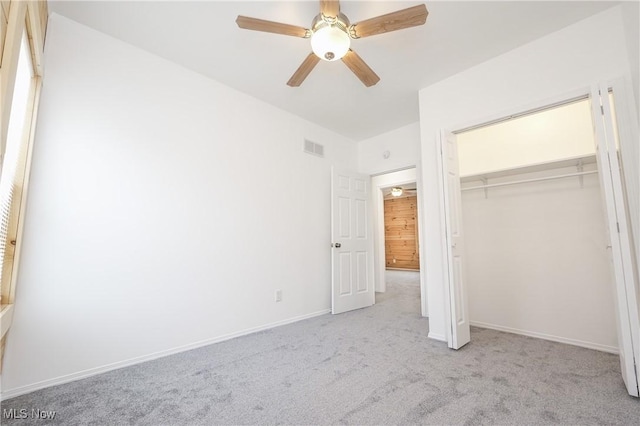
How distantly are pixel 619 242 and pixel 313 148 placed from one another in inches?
126

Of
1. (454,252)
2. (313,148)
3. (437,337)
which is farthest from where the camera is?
(313,148)

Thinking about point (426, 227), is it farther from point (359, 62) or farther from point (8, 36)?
point (8, 36)

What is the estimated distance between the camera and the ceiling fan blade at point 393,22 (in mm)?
1693

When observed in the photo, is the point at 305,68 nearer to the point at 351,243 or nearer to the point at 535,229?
the point at 351,243

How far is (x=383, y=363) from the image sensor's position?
2.23 meters

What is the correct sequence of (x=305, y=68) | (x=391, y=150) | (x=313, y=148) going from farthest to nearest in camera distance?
1. (x=391, y=150)
2. (x=313, y=148)
3. (x=305, y=68)

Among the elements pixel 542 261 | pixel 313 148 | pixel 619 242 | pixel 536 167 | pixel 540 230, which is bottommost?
pixel 542 261

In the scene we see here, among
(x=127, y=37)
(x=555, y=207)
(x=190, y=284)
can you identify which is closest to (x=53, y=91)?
(x=127, y=37)

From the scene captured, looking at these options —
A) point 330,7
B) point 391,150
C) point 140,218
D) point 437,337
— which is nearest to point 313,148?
point 391,150

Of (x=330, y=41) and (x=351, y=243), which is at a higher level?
(x=330, y=41)

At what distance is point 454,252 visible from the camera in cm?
265

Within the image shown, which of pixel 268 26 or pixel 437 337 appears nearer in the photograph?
pixel 268 26

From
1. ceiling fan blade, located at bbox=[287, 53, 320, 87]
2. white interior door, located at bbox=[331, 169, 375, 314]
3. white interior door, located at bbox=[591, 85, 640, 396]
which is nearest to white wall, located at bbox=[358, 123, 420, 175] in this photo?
white interior door, located at bbox=[331, 169, 375, 314]

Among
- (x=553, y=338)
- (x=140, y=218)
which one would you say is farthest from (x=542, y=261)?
(x=140, y=218)
